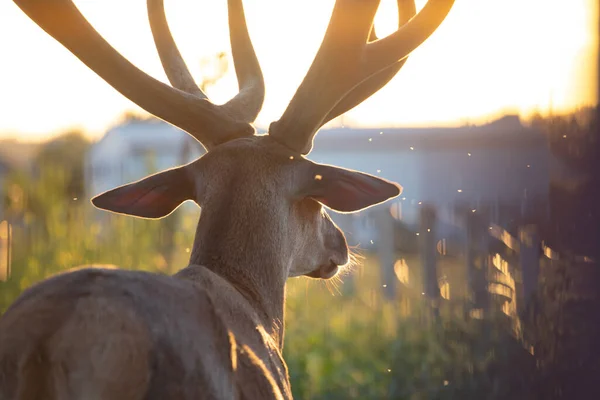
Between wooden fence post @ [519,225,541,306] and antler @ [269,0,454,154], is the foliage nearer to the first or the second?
wooden fence post @ [519,225,541,306]

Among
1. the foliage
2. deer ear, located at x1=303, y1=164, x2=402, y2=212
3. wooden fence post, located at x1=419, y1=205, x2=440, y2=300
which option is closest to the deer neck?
deer ear, located at x1=303, y1=164, x2=402, y2=212

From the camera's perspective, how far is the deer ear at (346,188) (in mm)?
4250

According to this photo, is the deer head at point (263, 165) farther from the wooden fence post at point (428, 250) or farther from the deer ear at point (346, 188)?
the wooden fence post at point (428, 250)

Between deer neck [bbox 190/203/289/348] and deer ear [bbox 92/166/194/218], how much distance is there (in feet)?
1.16

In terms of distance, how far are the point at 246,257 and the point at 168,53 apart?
5.06 ft

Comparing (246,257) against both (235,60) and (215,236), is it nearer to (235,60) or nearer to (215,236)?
(215,236)

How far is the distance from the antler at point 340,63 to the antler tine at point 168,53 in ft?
2.24

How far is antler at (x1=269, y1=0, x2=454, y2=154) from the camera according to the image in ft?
14.4

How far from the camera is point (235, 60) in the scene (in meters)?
5.21

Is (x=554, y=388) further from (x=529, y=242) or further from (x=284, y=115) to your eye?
(x=284, y=115)

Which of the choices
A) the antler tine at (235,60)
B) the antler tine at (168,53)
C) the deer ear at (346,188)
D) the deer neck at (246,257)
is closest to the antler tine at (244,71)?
the antler tine at (235,60)

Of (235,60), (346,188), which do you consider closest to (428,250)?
(235,60)

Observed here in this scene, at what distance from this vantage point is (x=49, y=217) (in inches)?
355

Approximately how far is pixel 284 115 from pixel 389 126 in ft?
44.6
